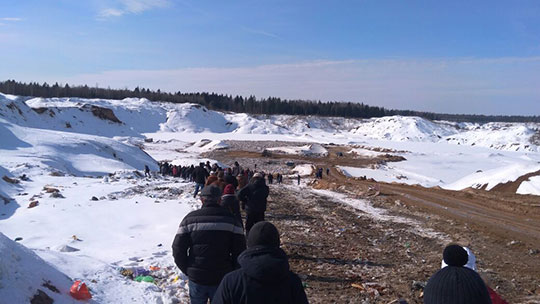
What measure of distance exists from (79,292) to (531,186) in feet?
70.9

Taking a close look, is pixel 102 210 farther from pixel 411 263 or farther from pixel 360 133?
pixel 360 133

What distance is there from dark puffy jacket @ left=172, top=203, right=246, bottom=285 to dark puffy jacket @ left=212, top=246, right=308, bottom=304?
46.2 inches

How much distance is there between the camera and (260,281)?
2469 millimetres

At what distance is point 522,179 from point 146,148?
47706 millimetres

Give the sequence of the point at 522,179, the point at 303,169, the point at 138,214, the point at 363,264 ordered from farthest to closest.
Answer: the point at 303,169
the point at 522,179
the point at 138,214
the point at 363,264

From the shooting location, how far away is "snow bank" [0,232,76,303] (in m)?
4.11

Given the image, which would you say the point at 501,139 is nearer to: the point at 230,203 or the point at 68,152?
the point at 68,152

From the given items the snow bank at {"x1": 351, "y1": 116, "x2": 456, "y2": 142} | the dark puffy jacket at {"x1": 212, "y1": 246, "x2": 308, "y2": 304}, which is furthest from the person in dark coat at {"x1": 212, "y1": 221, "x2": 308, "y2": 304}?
the snow bank at {"x1": 351, "y1": 116, "x2": 456, "y2": 142}

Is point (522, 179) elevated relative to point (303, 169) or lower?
elevated

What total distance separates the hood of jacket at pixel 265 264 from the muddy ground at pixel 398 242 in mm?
2518

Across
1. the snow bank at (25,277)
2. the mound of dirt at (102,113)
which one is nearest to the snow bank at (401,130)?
the mound of dirt at (102,113)

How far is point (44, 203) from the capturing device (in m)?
12.3

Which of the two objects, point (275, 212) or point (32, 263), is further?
point (275, 212)

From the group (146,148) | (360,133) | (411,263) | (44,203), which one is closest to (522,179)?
(411,263)
